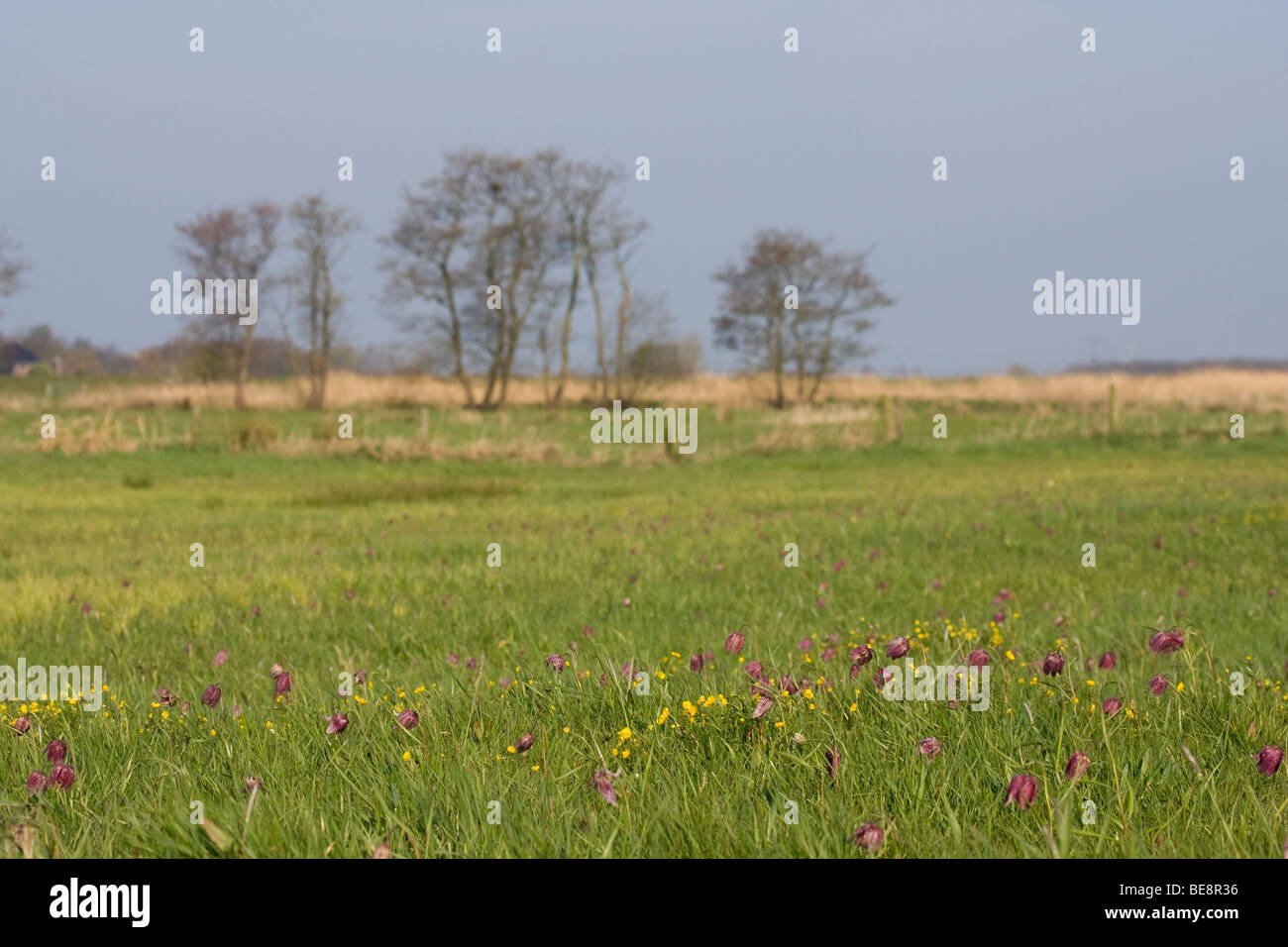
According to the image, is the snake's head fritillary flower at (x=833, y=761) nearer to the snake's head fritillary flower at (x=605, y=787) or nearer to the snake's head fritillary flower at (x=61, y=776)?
the snake's head fritillary flower at (x=605, y=787)

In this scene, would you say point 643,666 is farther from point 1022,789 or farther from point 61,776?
point 1022,789

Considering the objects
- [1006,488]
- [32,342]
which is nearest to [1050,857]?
[1006,488]

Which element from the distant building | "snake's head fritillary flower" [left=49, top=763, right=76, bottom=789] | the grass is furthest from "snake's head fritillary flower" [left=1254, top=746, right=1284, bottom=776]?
the distant building

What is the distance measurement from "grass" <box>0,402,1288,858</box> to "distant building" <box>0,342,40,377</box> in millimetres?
78825

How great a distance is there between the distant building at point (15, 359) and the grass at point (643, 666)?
259 ft

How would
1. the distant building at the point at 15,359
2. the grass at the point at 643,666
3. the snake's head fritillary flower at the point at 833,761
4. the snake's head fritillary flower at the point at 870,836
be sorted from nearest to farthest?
the snake's head fritillary flower at the point at 870,836, the grass at the point at 643,666, the snake's head fritillary flower at the point at 833,761, the distant building at the point at 15,359

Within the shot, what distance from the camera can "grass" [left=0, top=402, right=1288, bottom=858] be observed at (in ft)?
8.87

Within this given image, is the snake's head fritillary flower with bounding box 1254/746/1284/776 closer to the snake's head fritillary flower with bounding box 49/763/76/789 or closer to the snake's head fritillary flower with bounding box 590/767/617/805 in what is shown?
the snake's head fritillary flower with bounding box 590/767/617/805

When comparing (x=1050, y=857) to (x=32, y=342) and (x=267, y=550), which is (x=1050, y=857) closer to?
(x=267, y=550)

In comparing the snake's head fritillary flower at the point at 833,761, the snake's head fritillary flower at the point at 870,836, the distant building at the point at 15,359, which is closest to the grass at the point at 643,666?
the snake's head fritillary flower at the point at 833,761

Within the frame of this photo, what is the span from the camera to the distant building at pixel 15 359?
283 feet

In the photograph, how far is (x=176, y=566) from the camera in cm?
1048

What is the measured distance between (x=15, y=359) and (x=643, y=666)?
109092mm
